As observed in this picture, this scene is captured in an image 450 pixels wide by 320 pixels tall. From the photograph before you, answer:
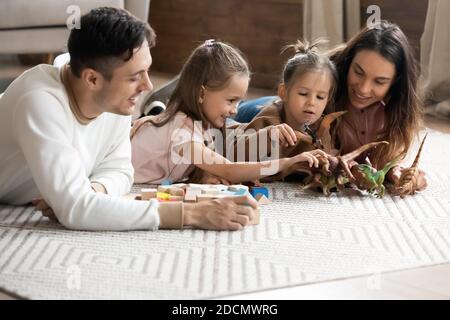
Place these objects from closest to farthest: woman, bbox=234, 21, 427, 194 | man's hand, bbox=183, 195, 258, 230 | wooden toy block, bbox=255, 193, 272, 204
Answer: man's hand, bbox=183, 195, 258, 230
wooden toy block, bbox=255, 193, 272, 204
woman, bbox=234, 21, 427, 194

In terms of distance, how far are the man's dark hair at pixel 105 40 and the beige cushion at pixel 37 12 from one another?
1.46 meters

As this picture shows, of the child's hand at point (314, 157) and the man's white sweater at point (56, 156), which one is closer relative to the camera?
the man's white sweater at point (56, 156)

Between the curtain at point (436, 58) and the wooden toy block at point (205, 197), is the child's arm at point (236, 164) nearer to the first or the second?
the wooden toy block at point (205, 197)

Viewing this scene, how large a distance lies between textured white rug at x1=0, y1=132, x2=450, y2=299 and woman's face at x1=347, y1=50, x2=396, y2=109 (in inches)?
13.6

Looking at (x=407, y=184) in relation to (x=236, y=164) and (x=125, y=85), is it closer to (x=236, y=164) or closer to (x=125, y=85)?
(x=236, y=164)

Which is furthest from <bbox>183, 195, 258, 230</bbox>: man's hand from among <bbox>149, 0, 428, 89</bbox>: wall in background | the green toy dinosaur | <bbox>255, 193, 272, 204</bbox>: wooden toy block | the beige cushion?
<bbox>149, 0, 428, 89</bbox>: wall in background

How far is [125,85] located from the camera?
6.40 ft

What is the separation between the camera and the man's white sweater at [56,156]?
6.05 ft

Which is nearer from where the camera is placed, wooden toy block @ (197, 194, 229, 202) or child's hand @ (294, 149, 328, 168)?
wooden toy block @ (197, 194, 229, 202)

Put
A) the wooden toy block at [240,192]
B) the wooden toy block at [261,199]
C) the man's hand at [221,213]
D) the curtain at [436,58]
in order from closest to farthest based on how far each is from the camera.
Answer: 1. the man's hand at [221,213]
2. the wooden toy block at [240,192]
3. the wooden toy block at [261,199]
4. the curtain at [436,58]

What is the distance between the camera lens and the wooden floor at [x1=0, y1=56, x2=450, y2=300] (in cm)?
160

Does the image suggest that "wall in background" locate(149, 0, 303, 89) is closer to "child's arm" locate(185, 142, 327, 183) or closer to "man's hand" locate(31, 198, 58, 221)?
"child's arm" locate(185, 142, 327, 183)

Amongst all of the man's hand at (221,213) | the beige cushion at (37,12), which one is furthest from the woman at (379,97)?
the beige cushion at (37,12)

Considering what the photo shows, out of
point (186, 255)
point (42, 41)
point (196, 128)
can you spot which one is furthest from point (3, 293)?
point (42, 41)
